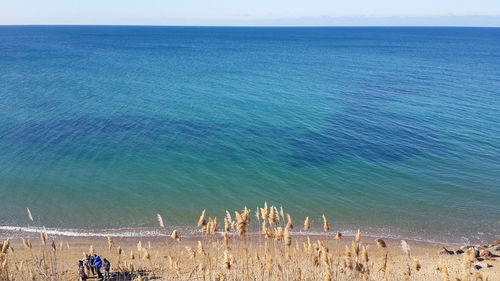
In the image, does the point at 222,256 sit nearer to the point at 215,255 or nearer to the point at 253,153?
the point at 215,255

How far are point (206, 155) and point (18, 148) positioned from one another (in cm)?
1516

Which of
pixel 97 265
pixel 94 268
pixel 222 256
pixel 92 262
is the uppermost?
pixel 222 256

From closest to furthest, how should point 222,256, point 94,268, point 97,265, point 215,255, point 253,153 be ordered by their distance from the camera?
point 222,256
point 215,255
point 97,265
point 94,268
point 253,153

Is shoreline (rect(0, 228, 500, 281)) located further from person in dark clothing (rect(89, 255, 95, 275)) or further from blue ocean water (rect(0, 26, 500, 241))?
blue ocean water (rect(0, 26, 500, 241))

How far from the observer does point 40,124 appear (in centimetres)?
3906

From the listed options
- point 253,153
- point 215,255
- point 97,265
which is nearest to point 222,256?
point 215,255

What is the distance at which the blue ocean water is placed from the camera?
2480cm

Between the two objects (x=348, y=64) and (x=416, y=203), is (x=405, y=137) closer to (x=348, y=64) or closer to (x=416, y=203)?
(x=416, y=203)

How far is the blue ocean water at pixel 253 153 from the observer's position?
976 inches

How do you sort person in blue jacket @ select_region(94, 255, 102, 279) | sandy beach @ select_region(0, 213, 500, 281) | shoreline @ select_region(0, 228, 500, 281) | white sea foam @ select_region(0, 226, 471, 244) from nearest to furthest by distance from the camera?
sandy beach @ select_region(0, 213, 500, 281)
shoreline @ select_region(0, 228, 500, 281)
person in blue jacket @ select_region(94, 255, 102, 279)
white sea foam @ select_region(0, 226, 471, 244)

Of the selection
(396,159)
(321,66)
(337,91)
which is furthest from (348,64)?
(396,159)

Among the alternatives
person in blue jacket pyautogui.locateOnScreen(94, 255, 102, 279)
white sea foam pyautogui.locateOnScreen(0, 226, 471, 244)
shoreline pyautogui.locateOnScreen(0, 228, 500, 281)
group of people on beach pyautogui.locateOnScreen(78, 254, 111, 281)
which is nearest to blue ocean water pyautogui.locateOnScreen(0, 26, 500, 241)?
white sea foam pyautogui.locateOnScreen(0, 226, 471, 244)

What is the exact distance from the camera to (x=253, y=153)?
109 feet

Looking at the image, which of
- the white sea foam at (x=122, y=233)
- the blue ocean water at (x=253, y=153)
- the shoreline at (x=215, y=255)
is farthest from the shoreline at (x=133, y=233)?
the blue ocean water at (x=253, y=153)
